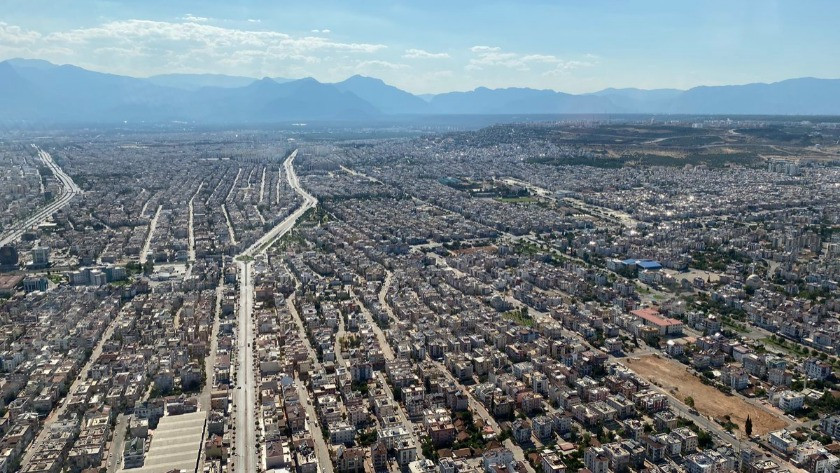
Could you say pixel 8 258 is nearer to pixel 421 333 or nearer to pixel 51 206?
pixel 51 206

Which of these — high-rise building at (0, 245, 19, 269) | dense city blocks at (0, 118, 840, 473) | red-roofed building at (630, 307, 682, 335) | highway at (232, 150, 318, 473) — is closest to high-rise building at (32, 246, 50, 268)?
dense city blocks at (0, 118, 840, 473)

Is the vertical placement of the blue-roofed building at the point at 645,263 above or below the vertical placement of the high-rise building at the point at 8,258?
above

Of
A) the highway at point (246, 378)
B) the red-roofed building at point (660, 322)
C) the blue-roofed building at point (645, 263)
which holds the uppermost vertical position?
the blue-roofed building at point (645, 263)

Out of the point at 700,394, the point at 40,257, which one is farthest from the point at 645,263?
the point at 40,257

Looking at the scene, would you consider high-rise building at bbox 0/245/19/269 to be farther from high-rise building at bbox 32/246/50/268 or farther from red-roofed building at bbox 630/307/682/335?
red-roofed building at bbox 630/307/682/335

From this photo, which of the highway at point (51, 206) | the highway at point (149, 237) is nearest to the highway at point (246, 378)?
the highway at point (149, 237)

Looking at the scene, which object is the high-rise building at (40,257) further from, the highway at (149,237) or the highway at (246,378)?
the highway at (246,378)
